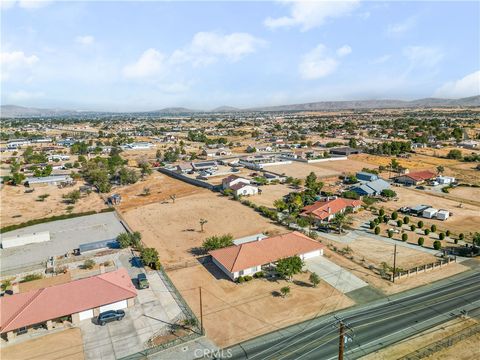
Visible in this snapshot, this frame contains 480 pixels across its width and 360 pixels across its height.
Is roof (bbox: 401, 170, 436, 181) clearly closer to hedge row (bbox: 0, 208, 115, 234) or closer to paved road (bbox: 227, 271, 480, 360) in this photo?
paved road (bbox: 227, 271, 480, 360)

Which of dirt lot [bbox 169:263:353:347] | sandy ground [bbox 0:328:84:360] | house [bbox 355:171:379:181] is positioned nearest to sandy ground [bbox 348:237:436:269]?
dirt lot [bbox 169:263:353:347]

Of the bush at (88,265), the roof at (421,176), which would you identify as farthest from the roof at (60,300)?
the roof at (421,176)

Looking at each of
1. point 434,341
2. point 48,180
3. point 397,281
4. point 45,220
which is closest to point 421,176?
point 397,281

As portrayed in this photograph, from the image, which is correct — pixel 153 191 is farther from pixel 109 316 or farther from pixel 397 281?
pixel 397 281

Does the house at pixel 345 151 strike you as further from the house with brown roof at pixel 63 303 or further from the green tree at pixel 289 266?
the house with brown roof at pixel 63 303

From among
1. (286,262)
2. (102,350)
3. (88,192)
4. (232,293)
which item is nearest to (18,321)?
(102,350)

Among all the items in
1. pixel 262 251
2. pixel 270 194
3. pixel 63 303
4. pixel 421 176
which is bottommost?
pixel 270 194

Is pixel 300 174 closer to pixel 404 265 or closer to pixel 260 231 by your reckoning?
pixel 260 231
